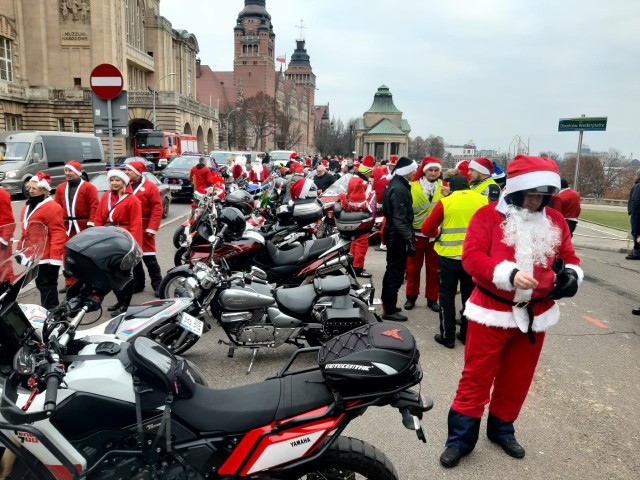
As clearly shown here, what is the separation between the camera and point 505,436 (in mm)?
3477

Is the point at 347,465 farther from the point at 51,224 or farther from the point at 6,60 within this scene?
the point at 6,60

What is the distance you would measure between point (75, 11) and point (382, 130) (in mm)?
75180

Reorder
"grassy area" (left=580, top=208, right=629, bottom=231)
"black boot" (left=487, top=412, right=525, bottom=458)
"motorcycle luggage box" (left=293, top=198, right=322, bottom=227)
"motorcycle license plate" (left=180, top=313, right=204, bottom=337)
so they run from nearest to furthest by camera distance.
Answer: "black boot" (left=487, top=412, right=525, bottom=458), "motorcycle license plate" (left=180, top=313, right=204, bottom=337), "motorcycle luggage box" (left=293, top=198, right=322, bottom=227), "grassy area" (left=580, top=208, right=629, bottom=231)

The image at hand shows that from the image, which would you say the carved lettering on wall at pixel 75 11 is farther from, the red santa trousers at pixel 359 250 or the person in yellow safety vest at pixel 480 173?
the person in yellow safety vest at pixel 480 173

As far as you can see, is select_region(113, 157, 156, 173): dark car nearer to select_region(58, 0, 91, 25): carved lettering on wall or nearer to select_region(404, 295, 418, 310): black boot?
select_region(404, 295, 418, 310): black boot

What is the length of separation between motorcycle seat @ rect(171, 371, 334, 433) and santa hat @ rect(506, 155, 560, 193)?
1.81 meters

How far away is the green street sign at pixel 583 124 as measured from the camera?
12266mm

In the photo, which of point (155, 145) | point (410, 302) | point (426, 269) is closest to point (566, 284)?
point (426, 269)

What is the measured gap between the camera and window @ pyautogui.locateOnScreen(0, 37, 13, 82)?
37938 mm

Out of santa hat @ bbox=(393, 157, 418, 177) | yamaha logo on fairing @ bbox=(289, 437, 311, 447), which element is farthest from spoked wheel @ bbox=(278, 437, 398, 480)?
santa hat @ bbox=(393, 157, 418, 177)

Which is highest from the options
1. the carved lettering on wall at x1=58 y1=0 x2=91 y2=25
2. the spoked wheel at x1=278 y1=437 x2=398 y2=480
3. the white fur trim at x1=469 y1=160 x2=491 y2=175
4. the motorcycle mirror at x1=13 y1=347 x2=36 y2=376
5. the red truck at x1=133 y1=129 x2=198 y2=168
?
the carved lettering on wall at x1=58 y1=0 x2=91 y2=25

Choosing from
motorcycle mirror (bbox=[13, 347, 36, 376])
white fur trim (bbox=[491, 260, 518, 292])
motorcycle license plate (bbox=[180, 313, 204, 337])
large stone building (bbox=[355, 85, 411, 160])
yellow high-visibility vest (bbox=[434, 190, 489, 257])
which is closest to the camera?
motorcycle mirror (bbox=[13, 347, 36, 376])

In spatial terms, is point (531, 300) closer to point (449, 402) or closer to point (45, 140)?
point (449, 402)

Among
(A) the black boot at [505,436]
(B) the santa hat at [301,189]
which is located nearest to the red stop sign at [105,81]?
(B) the santa hat at [301,189]
